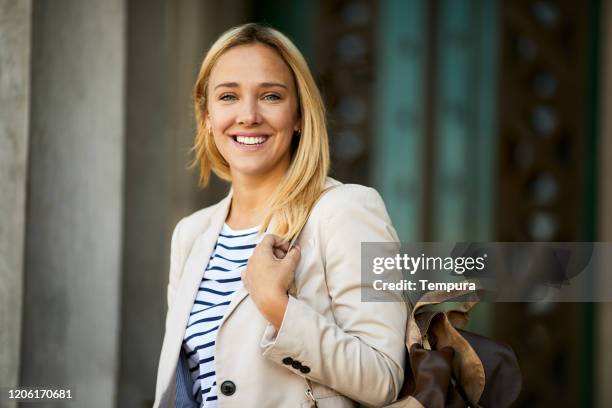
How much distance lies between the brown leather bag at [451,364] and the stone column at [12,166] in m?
1.91

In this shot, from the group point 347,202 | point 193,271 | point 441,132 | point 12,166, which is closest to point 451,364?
point 347,202

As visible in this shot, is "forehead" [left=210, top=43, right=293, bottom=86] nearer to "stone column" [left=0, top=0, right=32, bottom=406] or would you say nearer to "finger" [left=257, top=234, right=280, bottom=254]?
"finger" [left=257, top=234, right=280, bottom=254]

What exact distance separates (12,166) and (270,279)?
5.62 ft

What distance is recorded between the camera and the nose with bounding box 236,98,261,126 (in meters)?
2.56

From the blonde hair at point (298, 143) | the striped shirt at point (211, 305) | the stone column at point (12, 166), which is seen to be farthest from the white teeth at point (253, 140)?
the stone column at point (12, 166)

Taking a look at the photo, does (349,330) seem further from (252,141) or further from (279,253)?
(252,141)

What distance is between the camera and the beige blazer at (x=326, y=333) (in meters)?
2.17

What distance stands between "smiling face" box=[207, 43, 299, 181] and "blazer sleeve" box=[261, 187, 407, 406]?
0.40 m

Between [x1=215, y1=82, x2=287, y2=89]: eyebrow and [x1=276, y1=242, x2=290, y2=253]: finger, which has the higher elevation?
[x1=215, y1=82, x2=287, y2=89]: eyebrow

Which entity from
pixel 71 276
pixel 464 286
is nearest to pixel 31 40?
pixel 71 276

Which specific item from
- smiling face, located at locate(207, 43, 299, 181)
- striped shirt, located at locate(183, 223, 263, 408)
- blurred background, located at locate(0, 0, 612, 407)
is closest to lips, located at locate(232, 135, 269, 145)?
smiling face, located at locate(207, 43, 299, 181)

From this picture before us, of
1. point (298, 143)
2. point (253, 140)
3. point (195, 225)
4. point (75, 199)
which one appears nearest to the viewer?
point (253, 140)

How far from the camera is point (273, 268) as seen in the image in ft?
7.40

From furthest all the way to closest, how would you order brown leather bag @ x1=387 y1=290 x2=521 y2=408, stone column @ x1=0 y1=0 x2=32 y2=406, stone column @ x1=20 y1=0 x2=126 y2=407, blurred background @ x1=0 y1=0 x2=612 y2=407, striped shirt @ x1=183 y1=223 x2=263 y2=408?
1. blurred background @ x1=0 y1=0 x2=612 y2=407
2. stone column @ x1=20 y1=0 x2=126 y2=407
3. stone column @ x1=0 y1=0 x2=32 y2=406
4. striped shirt @ x1=183 y1=223 x2=263 y2=408
5. brown leather bag @ x1=387 y1=290 x2=521 y2=408
